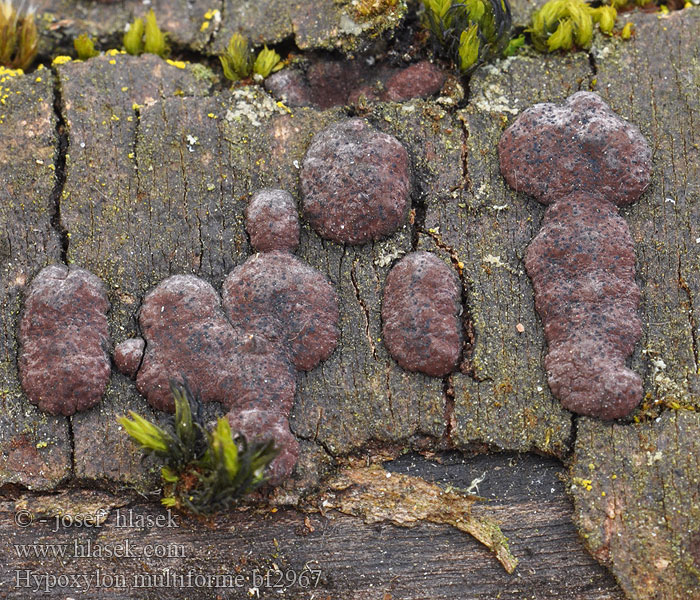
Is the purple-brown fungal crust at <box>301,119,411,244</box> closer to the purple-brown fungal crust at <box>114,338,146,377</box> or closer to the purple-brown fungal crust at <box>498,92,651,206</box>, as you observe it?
the purple-brown fungal crust at <box>498,92,651,206</box>

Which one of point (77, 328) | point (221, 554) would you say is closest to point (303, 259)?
point (77, 328)

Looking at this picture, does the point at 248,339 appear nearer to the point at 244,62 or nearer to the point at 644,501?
the point at 244,62

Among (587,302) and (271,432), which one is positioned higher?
(587,302)

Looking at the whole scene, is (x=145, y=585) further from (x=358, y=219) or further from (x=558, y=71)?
(x=558, y=71)

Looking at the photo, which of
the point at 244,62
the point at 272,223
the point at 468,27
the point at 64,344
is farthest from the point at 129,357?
the point at 468,27

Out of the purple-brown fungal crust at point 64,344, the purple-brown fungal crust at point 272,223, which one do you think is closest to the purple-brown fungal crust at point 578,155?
the purple-brown fungal crust at point 272,223

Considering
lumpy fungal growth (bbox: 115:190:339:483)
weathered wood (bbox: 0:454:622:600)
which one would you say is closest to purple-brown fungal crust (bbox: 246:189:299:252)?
lumpy fungal growth (bbox: 115:190:339:483)
